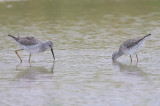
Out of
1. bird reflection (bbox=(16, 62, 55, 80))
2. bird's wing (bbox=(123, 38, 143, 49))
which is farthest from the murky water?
bird's wing (bbox=(123, 38, 143, 49))

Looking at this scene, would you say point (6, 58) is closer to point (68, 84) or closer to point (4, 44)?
point (4, 44)

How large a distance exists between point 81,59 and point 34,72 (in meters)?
2.06

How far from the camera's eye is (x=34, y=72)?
45.6 ft

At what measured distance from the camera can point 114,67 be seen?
14.5m

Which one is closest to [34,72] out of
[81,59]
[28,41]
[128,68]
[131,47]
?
[28,41]

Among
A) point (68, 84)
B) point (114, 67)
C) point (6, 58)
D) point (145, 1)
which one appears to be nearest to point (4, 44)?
point (6, 58)

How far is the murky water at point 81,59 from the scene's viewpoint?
1090 centimetres

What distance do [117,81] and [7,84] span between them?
3.00 m

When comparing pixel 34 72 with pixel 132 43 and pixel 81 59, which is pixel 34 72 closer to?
pixel 81 59

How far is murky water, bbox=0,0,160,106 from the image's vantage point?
1090 centimetres

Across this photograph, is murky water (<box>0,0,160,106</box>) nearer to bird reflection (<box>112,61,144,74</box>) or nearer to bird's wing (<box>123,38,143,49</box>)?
bird reflection (<box>112,61,144,74</box>)

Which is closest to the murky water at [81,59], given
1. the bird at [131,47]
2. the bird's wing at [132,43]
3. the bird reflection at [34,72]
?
the bird reflection at [34,72]

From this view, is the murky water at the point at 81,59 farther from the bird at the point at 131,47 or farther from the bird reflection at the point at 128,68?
the bird at the point at 131,47

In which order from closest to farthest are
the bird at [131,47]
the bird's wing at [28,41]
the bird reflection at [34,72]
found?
1. the bird reflection at [34,72]
2. the bird at [131,47]
3. the bird's wing at [28,41]
